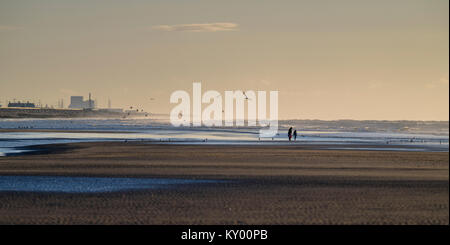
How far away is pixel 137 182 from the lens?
23078mm

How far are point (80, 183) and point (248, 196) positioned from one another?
7.25 metres

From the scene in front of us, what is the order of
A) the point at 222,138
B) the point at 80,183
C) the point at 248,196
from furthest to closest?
the point at 222,138 → the point at 80,183 → the point at 248,196

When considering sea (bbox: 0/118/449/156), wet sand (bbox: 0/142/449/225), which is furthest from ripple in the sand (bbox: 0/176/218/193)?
sea (bbox: 0/118/449/156)

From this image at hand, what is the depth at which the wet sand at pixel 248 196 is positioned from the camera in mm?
15625

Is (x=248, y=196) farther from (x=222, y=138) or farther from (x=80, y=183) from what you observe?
(x=222, y=138)

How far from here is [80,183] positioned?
22.6 m

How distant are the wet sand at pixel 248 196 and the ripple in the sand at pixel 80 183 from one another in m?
1.00

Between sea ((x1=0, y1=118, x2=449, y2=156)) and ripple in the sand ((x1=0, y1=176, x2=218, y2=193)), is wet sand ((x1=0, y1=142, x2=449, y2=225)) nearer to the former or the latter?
ripple in the sand ((x1=0, y1=176, x2=218, y2=193))

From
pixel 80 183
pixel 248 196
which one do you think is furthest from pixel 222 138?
pixel 248 196

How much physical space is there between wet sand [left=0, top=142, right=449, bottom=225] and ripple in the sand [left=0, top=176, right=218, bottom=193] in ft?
3.29

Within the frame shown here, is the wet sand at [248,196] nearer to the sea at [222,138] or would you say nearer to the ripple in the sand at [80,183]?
the ripple in the sand at [80,183]
